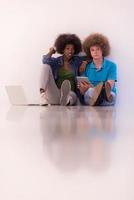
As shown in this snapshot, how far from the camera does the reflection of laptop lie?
3709 millimetres

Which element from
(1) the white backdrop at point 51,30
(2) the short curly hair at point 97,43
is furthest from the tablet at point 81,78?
(1) the white backdrop at point 51,30

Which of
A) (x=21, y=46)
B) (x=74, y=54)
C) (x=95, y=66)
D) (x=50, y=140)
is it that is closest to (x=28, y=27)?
(x=21, y=46)

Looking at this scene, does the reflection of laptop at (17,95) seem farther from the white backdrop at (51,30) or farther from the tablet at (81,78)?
the tablet at (81,78)

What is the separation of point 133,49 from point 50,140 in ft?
9.45

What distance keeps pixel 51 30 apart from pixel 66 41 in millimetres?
276

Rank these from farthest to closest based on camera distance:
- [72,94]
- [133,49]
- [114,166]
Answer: [133,49], [72,94], [114,166]

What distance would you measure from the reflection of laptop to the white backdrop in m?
0.17

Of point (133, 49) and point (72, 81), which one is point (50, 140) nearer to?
point (72, 81)

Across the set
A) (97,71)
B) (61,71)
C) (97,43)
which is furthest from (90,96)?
(97,43)

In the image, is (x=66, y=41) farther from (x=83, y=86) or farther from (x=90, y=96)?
(x=90, y=96)

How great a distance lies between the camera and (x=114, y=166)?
2.51 ft

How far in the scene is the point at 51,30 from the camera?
12.7 ft

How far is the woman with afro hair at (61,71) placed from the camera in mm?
3516

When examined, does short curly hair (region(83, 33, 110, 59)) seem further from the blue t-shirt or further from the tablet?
the tablet
